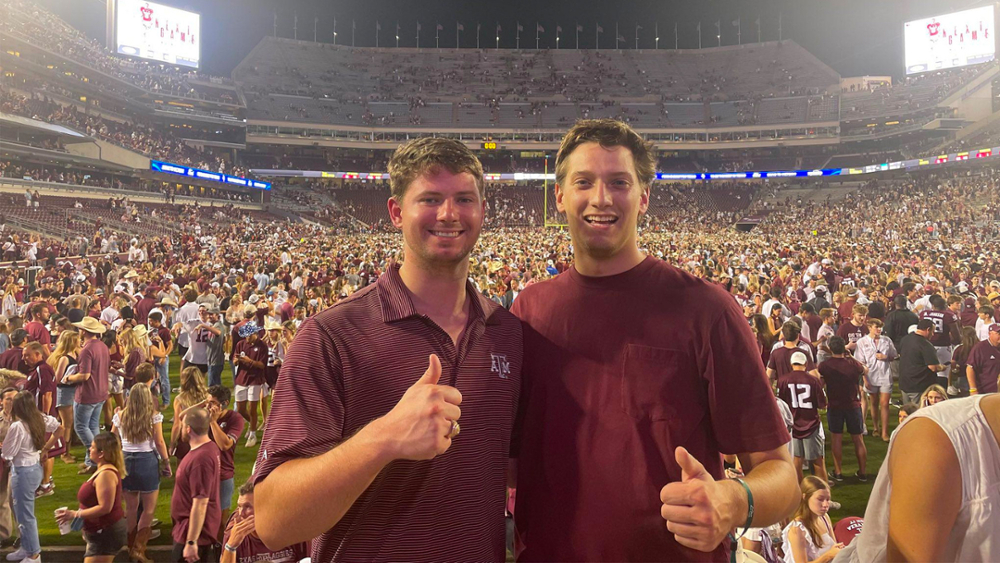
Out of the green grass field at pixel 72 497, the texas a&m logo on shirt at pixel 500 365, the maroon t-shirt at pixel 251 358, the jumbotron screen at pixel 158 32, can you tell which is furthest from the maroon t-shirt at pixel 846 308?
the jumbotron screen at pixel 158 32

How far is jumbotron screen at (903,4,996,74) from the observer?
44031 millimetres

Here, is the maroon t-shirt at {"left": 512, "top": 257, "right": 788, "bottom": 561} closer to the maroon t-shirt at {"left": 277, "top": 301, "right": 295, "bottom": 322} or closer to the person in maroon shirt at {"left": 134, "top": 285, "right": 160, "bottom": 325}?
the maroon t-shirt at {"left": 277, "top": 301, "right": 295, "bottom": 322}

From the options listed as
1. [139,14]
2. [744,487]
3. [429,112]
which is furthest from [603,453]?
[429,112]

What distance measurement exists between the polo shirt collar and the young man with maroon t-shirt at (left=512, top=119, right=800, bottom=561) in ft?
0.64

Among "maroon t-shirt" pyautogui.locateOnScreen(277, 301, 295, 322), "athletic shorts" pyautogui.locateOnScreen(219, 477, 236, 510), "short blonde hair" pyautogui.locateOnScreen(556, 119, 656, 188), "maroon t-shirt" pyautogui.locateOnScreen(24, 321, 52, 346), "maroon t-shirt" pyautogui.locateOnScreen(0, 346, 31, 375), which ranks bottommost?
"athletic shorts" pyautogui.locateOnScreen(219, 477, 236, 510)

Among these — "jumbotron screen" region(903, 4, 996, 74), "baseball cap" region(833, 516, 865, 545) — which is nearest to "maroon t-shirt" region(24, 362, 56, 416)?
"baseball cap" region(833, 516, 865, 545)

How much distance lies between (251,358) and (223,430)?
2695 mm

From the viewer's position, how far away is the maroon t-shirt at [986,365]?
7555 mm

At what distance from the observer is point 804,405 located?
22.0 feet

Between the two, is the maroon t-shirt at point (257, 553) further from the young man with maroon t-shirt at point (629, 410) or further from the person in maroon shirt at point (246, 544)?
the young man with maroon t-shirt at point (629, 410)

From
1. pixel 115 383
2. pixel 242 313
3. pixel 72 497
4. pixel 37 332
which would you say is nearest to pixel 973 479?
pixel 72 497

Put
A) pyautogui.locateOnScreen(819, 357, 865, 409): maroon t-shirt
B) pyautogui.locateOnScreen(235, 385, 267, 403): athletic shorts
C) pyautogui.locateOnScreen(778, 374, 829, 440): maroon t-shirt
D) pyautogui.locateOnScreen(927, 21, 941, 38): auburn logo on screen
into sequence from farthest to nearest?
pyautogui.locateOnScreen(927, 21, 941, 38): auburn logo on screen
pyautogui.locateOnScreen(235, 385, 267, 403): athletic shorts
pyautogui.locateOnScreen(819, 357, 865, 409): maroon t-shirt
pyautogui.locateOnScreen(778, 374, 829, 440): maroon t-shirt

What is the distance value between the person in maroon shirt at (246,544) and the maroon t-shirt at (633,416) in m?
2.86

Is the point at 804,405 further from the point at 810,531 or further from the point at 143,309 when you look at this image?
the point at 143,309
